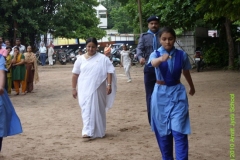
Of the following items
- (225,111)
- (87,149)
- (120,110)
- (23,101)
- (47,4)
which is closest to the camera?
(87,149)

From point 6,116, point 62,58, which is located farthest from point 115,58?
point 6,116

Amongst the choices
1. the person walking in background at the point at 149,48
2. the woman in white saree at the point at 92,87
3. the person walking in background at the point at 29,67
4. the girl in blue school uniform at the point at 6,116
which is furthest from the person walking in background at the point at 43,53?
the girl in blue school uniform at the point at 6,116

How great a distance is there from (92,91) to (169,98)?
2.93 metres

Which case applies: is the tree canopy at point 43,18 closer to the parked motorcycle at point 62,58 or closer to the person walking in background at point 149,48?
the parked motorcycle at point 62,58

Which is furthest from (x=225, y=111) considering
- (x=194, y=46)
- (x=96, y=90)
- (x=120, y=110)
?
(x=194, y=46)

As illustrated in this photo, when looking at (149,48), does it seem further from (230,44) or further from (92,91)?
(230,44)

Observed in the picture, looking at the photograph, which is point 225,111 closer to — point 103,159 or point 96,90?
point 96,90

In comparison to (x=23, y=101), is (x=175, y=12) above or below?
above

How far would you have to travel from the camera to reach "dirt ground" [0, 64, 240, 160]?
6.94 metres

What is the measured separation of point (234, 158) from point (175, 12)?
15.8 metres

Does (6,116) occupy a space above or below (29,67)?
below

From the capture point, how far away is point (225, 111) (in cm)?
1083

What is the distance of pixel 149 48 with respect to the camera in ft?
25.4

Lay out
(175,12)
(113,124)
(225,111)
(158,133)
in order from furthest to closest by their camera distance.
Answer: (175,12) → (225,111) → (113,124) → (158,133)
